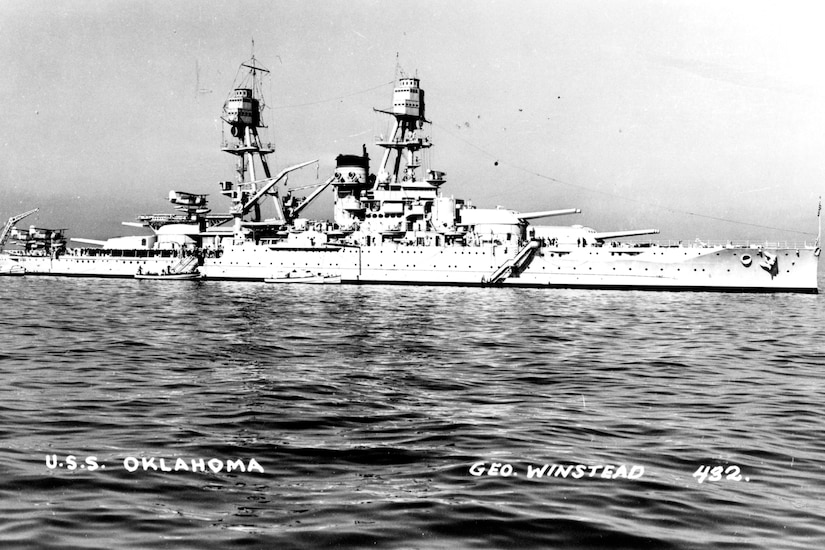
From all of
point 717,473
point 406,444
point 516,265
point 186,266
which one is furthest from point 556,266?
point 717,473

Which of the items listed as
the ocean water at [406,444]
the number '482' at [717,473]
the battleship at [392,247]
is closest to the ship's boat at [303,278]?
the battleship at [392,247]

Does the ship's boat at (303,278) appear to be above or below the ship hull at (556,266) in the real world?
below

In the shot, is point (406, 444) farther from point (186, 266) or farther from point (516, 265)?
point (186, 266)

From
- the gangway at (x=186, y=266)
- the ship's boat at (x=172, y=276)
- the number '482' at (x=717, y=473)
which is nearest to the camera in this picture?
the number '482' at (x=717, y=473)

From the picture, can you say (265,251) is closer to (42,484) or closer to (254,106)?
(254,106)

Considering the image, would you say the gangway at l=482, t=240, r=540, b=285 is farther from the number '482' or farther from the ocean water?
the number '482'

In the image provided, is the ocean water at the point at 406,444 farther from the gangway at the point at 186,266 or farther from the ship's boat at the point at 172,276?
the gangway at the point at 186,266

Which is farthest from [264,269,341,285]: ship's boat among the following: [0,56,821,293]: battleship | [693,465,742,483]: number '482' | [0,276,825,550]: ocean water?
[693,465,742,483]: number '482'
